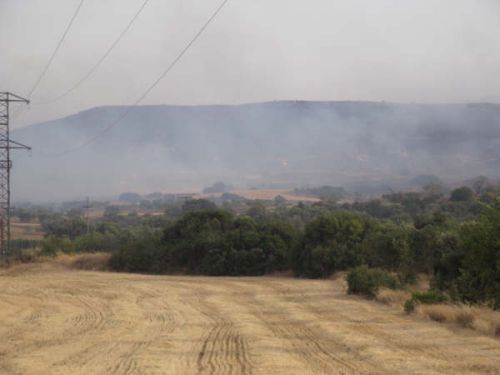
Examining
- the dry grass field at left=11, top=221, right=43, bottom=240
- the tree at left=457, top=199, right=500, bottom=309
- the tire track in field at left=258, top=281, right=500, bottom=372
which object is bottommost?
the dry grass field at left=11, top=221, right=43, bottom=240

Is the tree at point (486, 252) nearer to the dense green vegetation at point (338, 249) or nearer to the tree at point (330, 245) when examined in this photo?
the dense green vegetation at point (338, 249)

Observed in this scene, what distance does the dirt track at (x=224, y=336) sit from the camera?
12.4 metres

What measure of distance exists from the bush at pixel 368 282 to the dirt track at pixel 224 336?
29.1 inches

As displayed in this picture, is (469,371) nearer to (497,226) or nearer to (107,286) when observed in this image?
(497,226)

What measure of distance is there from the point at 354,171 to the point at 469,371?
17911cm

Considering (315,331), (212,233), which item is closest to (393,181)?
(212,233)

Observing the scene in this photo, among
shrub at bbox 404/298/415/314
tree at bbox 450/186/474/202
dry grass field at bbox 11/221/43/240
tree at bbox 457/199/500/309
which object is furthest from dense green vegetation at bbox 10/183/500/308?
dry grass field at bbox 11/221/43/240

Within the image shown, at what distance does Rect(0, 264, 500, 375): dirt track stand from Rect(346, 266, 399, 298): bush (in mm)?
739

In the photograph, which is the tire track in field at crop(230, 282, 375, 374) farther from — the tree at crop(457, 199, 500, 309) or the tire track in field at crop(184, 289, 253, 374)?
the tree at crop(457, 199, 500, 309)

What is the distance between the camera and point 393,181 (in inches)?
6590

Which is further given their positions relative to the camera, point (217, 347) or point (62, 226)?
point (62, 226)

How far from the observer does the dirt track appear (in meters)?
12.4

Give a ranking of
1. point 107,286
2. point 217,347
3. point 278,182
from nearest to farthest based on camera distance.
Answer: point 217,347
point 107,286
point 278,182

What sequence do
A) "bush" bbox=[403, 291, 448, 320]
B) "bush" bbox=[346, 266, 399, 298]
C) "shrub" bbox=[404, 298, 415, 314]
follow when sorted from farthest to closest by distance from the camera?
"bush" bbox=[346, 266, 399, 298], "bush" bbox=[403, 291, 448, 320], "shrub" bbox=[404, 298, 415, 314]
